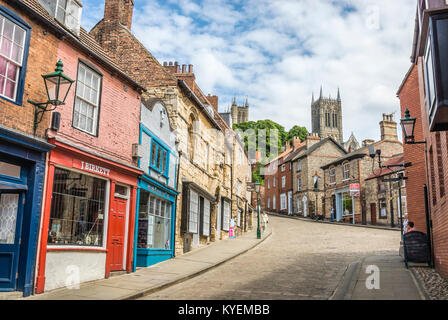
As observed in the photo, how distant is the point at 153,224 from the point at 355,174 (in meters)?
30.1

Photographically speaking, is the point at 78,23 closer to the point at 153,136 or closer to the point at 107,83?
the point at 107,83

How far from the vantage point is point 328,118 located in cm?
11375

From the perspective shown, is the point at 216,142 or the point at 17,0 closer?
the point at 17,0

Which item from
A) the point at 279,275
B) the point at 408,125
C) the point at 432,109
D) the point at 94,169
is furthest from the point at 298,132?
the point at 432,109

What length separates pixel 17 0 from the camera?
8.21m

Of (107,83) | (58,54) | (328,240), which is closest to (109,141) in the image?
(107,83)

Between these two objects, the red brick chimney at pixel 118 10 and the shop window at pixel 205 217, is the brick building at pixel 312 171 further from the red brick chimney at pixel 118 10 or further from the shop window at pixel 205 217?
the red brick chimney at pixel 118 10

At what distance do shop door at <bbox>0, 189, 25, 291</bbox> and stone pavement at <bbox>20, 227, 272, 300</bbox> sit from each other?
1.99 ft

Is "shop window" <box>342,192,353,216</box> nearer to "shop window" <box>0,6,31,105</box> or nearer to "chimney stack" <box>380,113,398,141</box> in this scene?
"chimney stack" <box>380,113,398,141</box>

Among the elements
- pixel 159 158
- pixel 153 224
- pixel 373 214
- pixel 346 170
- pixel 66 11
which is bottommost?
pixel 153 224

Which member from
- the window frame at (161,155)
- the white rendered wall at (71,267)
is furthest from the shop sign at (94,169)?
the window frame at (161,155)

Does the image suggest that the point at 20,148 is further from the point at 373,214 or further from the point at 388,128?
the point at 388,128

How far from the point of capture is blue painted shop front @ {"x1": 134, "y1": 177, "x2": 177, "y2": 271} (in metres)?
13.3
